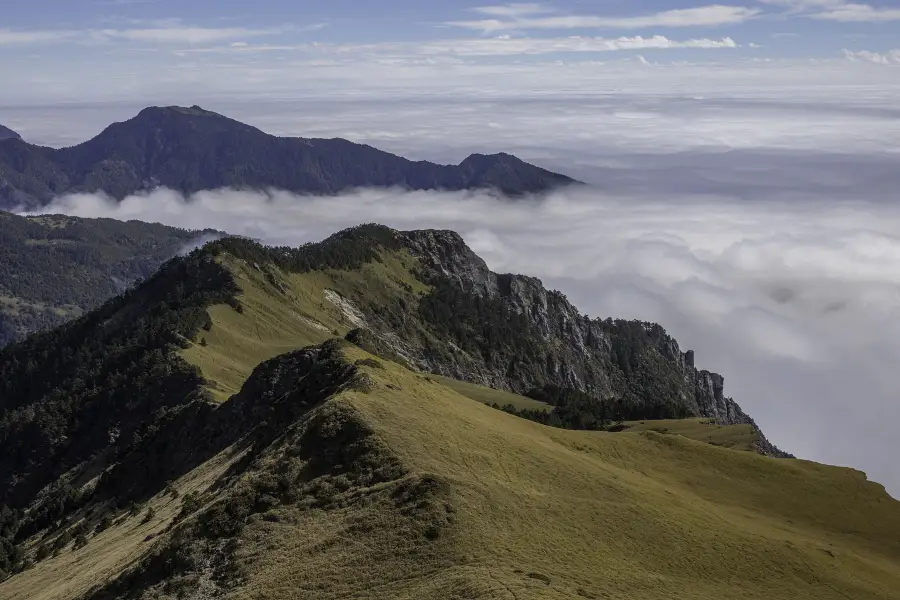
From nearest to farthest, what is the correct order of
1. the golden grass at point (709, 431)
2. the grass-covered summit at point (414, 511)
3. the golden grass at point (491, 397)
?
the grass-covered summit at point (414, 511)
the golden grass at point (709, 431)
the golden grass at point (491, 397)

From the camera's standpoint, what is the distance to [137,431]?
112 meters

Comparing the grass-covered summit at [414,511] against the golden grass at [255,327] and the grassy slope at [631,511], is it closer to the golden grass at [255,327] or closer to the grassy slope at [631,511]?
the grassy slope at [631,511]

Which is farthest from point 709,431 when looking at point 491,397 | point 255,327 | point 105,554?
point 105,554

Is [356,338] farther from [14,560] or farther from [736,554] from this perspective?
[736,554]

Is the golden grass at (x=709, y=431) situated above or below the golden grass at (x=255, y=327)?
below

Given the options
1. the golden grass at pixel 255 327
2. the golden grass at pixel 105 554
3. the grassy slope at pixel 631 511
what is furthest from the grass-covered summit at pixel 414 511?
the golden grass at pixel 255 327

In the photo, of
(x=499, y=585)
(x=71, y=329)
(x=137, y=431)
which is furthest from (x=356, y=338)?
(x=71, y=329)

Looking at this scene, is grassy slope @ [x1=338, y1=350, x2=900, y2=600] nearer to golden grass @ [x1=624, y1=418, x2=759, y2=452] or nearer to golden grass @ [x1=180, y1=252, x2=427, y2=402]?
golden grass @ [x1=624, y1=418, x2=759, y2=452]

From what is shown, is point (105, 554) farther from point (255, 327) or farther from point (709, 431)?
point (255, 327)

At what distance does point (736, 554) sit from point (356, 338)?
68804mm

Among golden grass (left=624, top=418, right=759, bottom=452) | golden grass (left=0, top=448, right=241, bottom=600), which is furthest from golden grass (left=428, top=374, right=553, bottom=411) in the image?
golden grass (left=0, top=448, right=241, bottom=600)

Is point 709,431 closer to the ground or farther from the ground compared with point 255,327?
closer to the ground

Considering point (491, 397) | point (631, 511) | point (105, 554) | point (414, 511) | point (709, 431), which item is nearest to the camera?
point (414, 511)

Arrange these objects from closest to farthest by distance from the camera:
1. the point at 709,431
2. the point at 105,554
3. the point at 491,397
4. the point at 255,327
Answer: the point at 105,554
the point at 709,431
the point at 255,327
the point at 491,397
